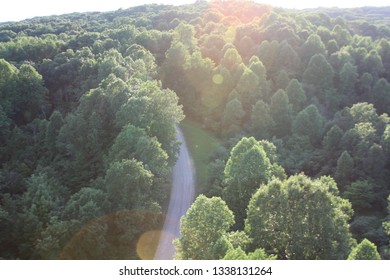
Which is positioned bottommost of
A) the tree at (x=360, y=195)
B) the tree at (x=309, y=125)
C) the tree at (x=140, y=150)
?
the tree at (x=360, y=195)

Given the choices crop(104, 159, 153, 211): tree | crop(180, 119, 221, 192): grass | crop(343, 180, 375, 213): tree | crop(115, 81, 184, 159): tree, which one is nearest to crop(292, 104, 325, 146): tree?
crop(180, 119, 221, 192): grass

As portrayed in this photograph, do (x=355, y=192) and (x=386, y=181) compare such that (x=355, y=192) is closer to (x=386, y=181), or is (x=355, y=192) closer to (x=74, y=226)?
(x=386, y=181)

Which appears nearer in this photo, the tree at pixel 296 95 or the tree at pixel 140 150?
the tree at pixel 140 150

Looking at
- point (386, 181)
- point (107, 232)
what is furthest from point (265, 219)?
point (386, 181)

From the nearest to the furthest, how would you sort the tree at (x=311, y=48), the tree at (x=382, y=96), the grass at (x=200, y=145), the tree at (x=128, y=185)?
1. the tree at (x=128, y=185)
2. the grass at (x=200, y=145)
3. the tree at (x=382, y=96)
4. the tree at (x=311, y=48)

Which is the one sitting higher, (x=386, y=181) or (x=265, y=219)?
(x=265, y=219)

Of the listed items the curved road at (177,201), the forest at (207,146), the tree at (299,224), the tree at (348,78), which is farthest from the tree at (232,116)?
the tree at (299,224)

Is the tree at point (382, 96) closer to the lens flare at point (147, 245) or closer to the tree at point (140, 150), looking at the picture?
the tree at point (140, 150)
